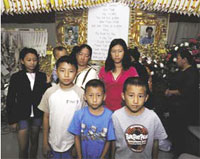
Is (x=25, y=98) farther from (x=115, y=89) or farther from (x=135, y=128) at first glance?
(x=135, y=128)

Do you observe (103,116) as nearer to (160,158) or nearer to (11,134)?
(160,158)

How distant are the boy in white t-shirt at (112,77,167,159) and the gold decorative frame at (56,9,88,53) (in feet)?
9.99

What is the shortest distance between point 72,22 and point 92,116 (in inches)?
127

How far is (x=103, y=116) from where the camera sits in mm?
1968

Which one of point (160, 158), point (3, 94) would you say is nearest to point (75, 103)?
point (160, 158)

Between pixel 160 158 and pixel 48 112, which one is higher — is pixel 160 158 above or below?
below

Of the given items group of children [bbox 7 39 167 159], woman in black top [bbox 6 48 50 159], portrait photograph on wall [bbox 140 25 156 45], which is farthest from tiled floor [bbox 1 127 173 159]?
portrait photograph on wall [bbox 140 25 156 45]

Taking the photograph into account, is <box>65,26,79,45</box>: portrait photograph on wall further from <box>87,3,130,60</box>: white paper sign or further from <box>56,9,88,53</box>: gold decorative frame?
<box>87,3,130,60</box>: white paper sign

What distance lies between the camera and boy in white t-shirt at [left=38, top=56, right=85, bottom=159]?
2.09 m

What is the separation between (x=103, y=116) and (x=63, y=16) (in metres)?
3.33

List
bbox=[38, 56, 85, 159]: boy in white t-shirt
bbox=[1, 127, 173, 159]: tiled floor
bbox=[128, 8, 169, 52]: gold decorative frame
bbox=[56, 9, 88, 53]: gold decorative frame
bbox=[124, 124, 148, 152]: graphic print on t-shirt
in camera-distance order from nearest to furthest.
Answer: bbox=[124, 124, 148, 152]: graphic print on t-shirt, bbox=[38, 56, 85, 159]: boy in white t-shirt, bbox=[1, 127, 173, 159]: tiled floor, bbox=[128, 8, 169, 52]: gold decorative frame, bbox=[56, 9, 88, 53]: gold decorative frame

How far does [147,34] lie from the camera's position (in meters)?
4.61

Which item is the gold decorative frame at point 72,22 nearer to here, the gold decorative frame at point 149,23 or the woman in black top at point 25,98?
the gold decorative frame at point 149,23

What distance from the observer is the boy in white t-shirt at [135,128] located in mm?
1893
